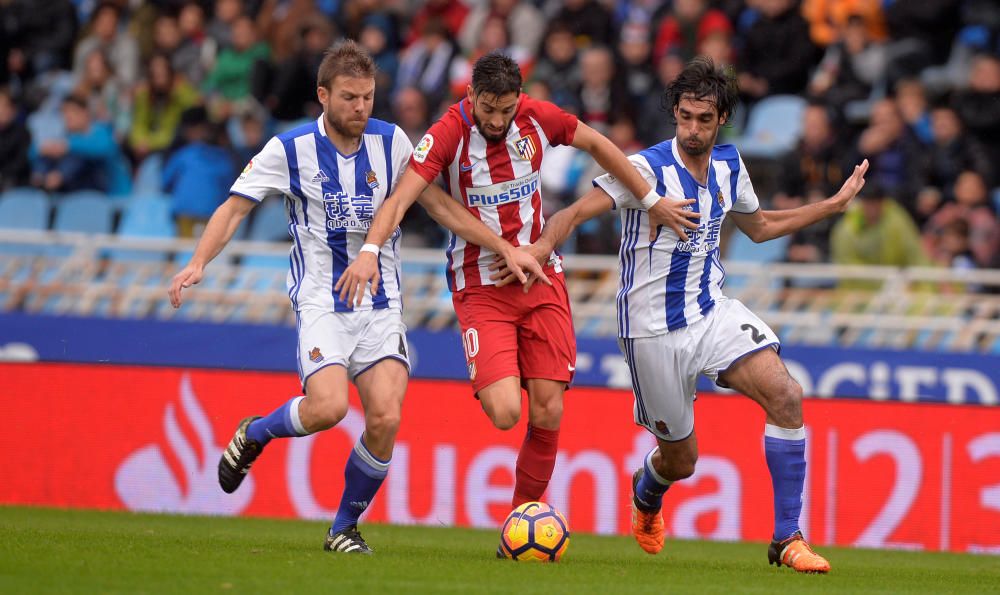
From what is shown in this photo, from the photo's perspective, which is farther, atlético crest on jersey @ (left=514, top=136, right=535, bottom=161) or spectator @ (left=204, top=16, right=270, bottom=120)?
spectator @ (left=204, top=16, right=270, bottom=120)

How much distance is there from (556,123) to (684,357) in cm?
143

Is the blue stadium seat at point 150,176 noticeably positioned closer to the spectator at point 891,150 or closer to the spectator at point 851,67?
the spectator at point 851,67

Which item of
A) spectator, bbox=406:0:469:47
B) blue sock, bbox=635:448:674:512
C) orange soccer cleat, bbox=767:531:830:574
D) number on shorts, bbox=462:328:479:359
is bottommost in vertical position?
orange soccer cleat, bbox=767:531:830:574

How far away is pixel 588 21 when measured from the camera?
16.5 meters

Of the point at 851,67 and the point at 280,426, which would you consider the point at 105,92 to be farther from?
the point at 280,426

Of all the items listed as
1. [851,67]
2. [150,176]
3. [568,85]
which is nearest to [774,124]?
[851,67]

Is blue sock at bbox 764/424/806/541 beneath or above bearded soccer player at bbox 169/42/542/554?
beneath

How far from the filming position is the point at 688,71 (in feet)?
26.4

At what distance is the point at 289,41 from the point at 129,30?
253cm

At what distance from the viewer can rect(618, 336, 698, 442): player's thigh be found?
818cm

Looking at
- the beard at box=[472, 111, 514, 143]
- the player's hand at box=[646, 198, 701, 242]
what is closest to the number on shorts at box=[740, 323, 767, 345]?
the player's hand at box=[646, 198, 701, 242]

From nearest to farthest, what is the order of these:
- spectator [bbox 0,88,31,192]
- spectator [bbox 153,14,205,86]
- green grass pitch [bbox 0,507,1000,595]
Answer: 1. green grass pitch [bbox 0,507,1000,595]
2. spectator [bbox 0,88,31,192]
3. spectator [bbox 153,14,205,86]

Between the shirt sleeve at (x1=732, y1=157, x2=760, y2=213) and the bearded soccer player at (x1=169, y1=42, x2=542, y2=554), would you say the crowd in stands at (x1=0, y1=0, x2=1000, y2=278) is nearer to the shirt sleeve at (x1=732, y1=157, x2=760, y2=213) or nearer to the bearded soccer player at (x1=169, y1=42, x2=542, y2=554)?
the shirt sleeve at (x1=732, y1=157, x2=760, y2=213)

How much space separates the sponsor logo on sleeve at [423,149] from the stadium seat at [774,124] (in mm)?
7423
